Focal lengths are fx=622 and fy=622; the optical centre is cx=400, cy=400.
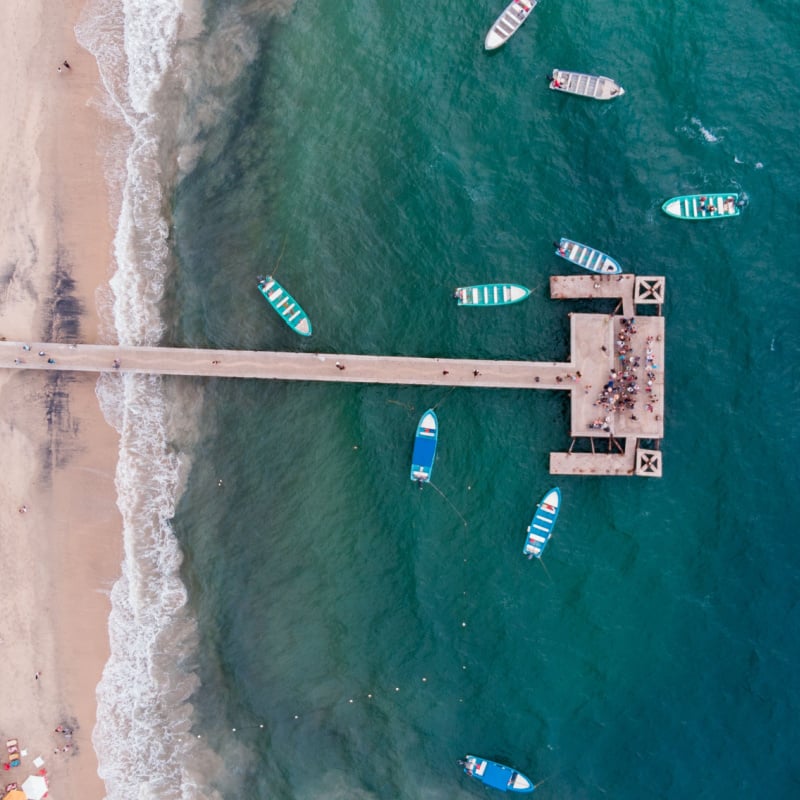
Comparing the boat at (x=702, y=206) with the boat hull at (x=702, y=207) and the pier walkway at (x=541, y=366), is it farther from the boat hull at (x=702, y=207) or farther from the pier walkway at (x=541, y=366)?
the pier walkway at (x=541, y=366)

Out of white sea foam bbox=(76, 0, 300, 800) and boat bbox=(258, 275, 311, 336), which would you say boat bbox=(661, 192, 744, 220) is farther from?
white sea foam bbox=(76, 0, 300, 800)

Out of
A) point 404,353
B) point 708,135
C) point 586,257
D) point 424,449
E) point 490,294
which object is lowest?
point 424,449

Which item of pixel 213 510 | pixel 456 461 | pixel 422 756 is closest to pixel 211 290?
pixel 213 510

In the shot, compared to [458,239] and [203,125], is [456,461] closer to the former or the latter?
[458,239]

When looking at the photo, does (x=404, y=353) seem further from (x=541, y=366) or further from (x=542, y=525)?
(x=542, y=525)

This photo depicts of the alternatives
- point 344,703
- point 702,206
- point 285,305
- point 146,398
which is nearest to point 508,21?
point 702,206

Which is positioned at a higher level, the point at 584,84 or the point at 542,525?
the point at 584,84
